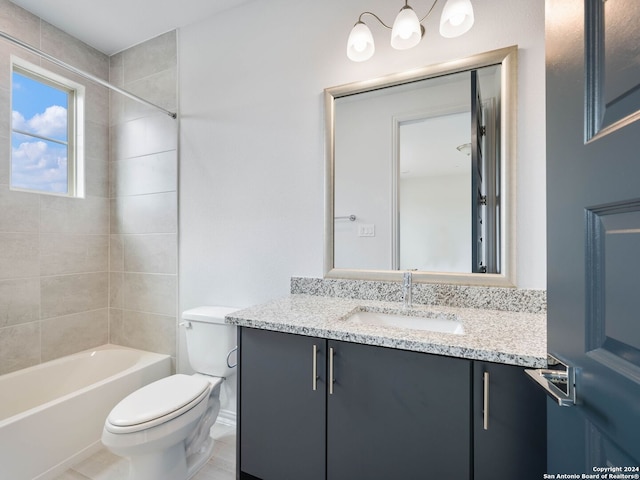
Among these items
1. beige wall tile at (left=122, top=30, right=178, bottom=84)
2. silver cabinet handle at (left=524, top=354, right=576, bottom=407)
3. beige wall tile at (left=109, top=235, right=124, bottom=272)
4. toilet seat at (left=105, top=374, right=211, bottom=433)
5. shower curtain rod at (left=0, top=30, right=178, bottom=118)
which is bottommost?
toilet seat at (left=105, top=374, right=211, bottom=433)

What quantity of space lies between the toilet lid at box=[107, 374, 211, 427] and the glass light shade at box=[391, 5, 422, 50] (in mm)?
1877

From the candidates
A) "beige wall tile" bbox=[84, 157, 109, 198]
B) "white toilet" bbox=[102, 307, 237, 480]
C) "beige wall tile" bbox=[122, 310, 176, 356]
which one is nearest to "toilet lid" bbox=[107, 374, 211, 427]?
"white toilet" bbox=[102, 307, 237, 480]

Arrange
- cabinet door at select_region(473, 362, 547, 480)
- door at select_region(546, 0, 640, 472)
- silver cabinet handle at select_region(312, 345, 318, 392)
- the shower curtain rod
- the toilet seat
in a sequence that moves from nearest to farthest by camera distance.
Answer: door at select_region(546, 0, 640, 472)
cabinet door at select_region(473, 362, 547, 480)
silver cabinet handle at select_region(312, 345, 318, 392)
the toilet seat
the shower curtain rod

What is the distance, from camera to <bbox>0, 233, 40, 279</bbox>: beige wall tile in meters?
1.82

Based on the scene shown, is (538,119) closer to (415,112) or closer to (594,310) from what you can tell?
(415,112)

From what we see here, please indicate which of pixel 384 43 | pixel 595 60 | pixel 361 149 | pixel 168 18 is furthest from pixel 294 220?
pixel 168 18

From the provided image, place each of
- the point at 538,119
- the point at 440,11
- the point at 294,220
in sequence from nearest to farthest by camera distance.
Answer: the point at 538,119 → the point at 440,11 → the point at 294,220

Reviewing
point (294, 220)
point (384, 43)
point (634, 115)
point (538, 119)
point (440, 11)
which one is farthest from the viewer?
point (294, 220)

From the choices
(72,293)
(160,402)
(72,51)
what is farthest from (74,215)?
(160,402)

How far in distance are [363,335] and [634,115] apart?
839 millimetres

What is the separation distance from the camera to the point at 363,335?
1.03 meters

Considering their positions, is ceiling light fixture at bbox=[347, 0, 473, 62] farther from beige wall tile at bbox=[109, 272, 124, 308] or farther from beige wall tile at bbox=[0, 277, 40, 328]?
beige wall tile at bbox=[0, 277, 40, 328]

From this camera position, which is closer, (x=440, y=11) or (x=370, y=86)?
(x=440, y=11)

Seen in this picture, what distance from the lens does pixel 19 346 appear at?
6.15 ft
